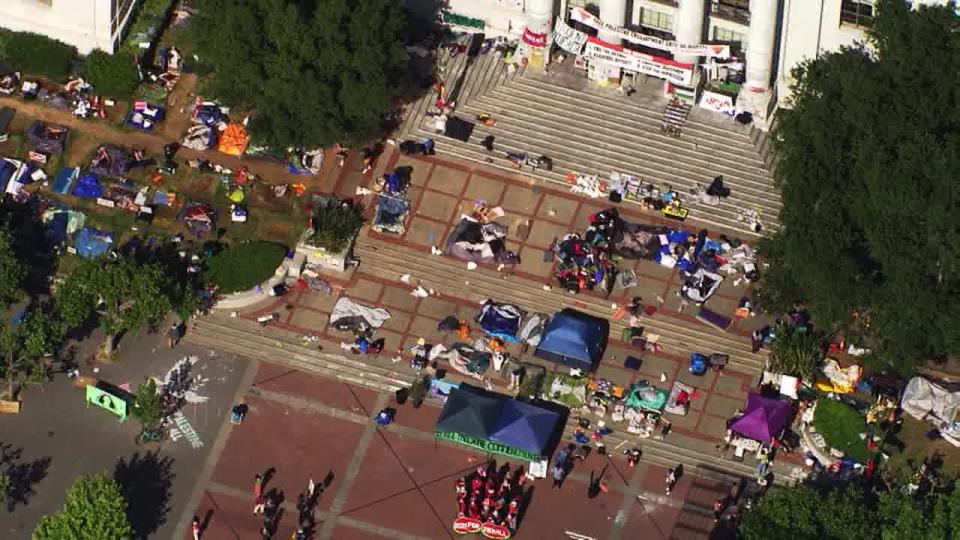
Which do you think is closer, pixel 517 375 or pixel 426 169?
pixel 517 375

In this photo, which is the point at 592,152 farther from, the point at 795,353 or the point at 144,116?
the point at 144,116

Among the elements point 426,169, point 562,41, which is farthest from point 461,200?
point 562,41

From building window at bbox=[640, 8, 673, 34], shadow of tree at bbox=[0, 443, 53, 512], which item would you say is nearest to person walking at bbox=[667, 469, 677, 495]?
building window at bbox=[640, 8, 673, 34]

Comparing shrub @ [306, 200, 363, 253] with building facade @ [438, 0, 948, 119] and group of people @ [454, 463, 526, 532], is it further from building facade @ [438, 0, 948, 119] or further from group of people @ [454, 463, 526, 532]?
building facade @ [438, 0, 948, 119]

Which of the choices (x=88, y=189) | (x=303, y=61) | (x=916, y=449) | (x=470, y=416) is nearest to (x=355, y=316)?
(x=470, y=416)

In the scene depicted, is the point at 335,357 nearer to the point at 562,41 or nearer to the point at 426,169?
the point at 426,169

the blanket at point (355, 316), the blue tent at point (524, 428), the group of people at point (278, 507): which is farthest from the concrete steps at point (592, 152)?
the group of people at point (278, 507)

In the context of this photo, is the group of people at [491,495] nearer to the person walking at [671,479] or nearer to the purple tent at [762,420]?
the person walking at [671,479]
